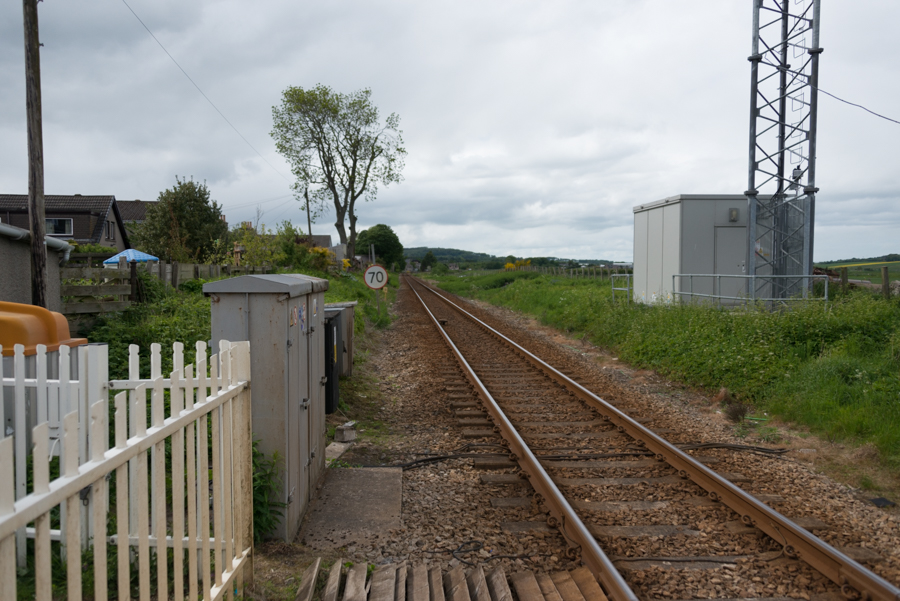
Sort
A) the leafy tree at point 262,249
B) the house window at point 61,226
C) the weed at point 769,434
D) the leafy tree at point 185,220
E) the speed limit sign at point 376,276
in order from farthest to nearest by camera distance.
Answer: the house window at point 61,226
the leafy tree at point 185,220
the leafy tree at point 262,249
the speed limit sign at point 376,276
the weed at point 769,434

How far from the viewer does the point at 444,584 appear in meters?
3.66

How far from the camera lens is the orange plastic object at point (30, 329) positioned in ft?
15.2

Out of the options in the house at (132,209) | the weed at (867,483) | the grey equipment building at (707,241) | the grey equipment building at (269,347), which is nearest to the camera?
the grey equipment building at (269,347)

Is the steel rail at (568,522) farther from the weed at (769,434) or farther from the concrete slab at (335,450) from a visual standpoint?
the weed at (769,434)

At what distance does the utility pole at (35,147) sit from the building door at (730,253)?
14963 millimetres

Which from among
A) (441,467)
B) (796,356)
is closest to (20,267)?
(441,467)

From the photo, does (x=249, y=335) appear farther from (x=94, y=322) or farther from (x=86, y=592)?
(x=94, y=322)

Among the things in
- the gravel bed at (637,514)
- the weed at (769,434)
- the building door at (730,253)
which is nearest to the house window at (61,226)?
the building door at (730,253)

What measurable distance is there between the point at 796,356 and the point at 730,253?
752cm

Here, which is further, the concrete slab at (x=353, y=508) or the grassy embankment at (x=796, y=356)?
the grassy embankment at (x=796, y=356)

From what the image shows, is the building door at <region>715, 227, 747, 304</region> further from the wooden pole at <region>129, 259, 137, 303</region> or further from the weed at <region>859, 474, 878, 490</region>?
the wooden pole at <region>129, 259, 137, 303</region>

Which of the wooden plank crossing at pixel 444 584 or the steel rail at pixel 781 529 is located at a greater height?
the steel rail at pixel 781 529

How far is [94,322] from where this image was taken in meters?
9.78

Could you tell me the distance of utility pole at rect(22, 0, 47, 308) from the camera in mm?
8594
